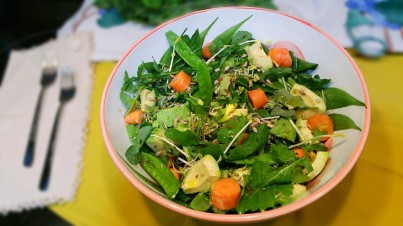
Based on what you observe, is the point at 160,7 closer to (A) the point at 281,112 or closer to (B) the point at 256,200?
(A) the point at 281,112

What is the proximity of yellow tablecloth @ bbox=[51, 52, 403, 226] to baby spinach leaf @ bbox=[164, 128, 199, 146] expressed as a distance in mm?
181

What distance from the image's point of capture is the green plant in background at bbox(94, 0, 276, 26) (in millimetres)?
1044

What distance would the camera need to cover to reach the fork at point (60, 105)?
848 mm

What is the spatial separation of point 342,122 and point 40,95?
0.77 metres

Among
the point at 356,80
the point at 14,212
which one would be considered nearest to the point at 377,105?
the point at 356,80

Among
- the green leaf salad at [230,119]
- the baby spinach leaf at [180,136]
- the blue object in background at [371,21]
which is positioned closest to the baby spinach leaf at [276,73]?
the green leaf salad at [230,119]

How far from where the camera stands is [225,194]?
22.7 inches

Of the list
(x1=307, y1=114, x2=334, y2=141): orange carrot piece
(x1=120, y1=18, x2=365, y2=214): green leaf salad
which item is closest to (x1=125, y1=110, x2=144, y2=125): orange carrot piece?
(x1=120, y1=18, x2=365, y2=214): green leaf salad

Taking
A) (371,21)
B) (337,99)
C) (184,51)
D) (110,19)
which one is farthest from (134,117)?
(371,21)

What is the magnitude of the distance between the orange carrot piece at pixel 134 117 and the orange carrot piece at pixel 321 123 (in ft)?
1.08

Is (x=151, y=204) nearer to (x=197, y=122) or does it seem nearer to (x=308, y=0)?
(x=197, y=122)

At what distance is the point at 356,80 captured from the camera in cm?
68

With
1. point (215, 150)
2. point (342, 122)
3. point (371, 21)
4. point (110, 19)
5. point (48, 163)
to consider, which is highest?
point (371, 21)

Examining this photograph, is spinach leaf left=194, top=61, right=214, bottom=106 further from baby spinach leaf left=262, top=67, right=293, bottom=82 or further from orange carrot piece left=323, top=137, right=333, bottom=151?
orange carrot piece left=323, top=137, right=333, bottom=151
